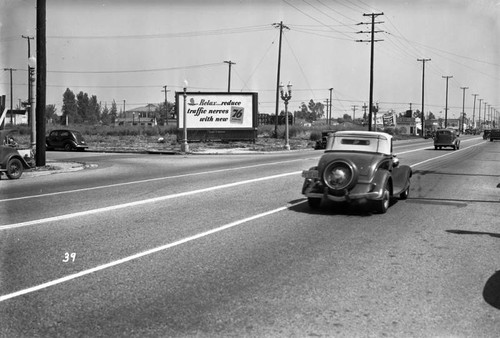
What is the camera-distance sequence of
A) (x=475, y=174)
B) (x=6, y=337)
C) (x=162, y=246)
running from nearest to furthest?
(x=6, y=337) → (x=162, y=246) → (x=475, y=174)

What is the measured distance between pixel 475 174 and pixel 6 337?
1812cm

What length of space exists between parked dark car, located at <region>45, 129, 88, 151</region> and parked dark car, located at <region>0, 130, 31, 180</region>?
18.9 meters

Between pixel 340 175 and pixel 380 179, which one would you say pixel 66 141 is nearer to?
pixel 340 175

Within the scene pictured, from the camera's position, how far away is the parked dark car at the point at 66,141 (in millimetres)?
35969

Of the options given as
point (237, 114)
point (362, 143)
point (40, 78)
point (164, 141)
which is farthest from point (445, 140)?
point (362, 143)

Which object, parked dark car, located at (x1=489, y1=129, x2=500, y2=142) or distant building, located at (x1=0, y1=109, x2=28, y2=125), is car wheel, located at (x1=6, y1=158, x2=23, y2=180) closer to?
distant building, located at (x1=0, y1=109, x2=28, y2=125)

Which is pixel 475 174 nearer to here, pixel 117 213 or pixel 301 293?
pixel 117 213

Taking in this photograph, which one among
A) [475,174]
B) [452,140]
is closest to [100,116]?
[452,140]

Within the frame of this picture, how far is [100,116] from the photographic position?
17275 cm

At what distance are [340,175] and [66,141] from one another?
30387mm

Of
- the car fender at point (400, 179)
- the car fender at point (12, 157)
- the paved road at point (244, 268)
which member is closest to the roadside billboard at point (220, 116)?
the car fender at point (12, 157)

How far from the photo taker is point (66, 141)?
119 feet

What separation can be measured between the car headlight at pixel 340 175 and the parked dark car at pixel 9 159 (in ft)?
37.1

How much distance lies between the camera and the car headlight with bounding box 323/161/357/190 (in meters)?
9.62
